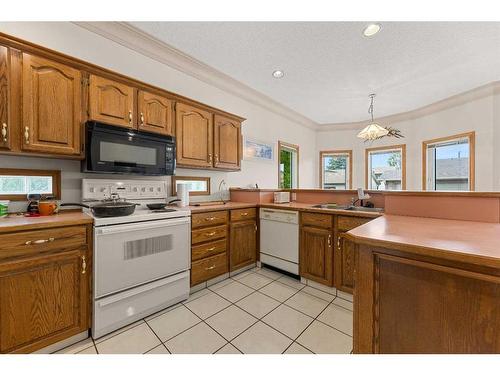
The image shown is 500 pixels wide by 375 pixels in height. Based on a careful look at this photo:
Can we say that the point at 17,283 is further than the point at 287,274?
No

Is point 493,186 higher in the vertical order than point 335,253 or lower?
higher

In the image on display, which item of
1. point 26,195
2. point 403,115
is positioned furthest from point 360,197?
point 403,115

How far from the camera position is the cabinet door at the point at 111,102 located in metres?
1.81

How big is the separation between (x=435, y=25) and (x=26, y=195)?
4.10 meters

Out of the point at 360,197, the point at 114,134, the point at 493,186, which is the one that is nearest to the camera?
the point at 114,134

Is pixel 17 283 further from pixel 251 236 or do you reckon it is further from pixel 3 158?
pixel 251 236

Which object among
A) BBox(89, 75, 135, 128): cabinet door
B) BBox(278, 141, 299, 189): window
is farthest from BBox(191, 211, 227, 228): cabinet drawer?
BBox(278, 141, 299, 189): window

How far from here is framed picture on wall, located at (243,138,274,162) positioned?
144 inches

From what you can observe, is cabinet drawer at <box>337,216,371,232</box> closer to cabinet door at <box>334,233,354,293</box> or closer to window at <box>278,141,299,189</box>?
cabinet door at <box>334,233,354,293</box>

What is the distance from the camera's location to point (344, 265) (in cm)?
213

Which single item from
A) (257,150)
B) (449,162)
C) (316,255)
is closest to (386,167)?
(449,162)

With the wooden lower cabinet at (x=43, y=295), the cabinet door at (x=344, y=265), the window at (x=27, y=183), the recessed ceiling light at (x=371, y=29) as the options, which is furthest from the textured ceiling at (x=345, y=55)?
the wooden lower cabinet at (x=43, y=295)

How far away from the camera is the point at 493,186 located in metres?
3.35

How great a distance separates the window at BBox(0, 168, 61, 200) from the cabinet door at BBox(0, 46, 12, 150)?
33cm
